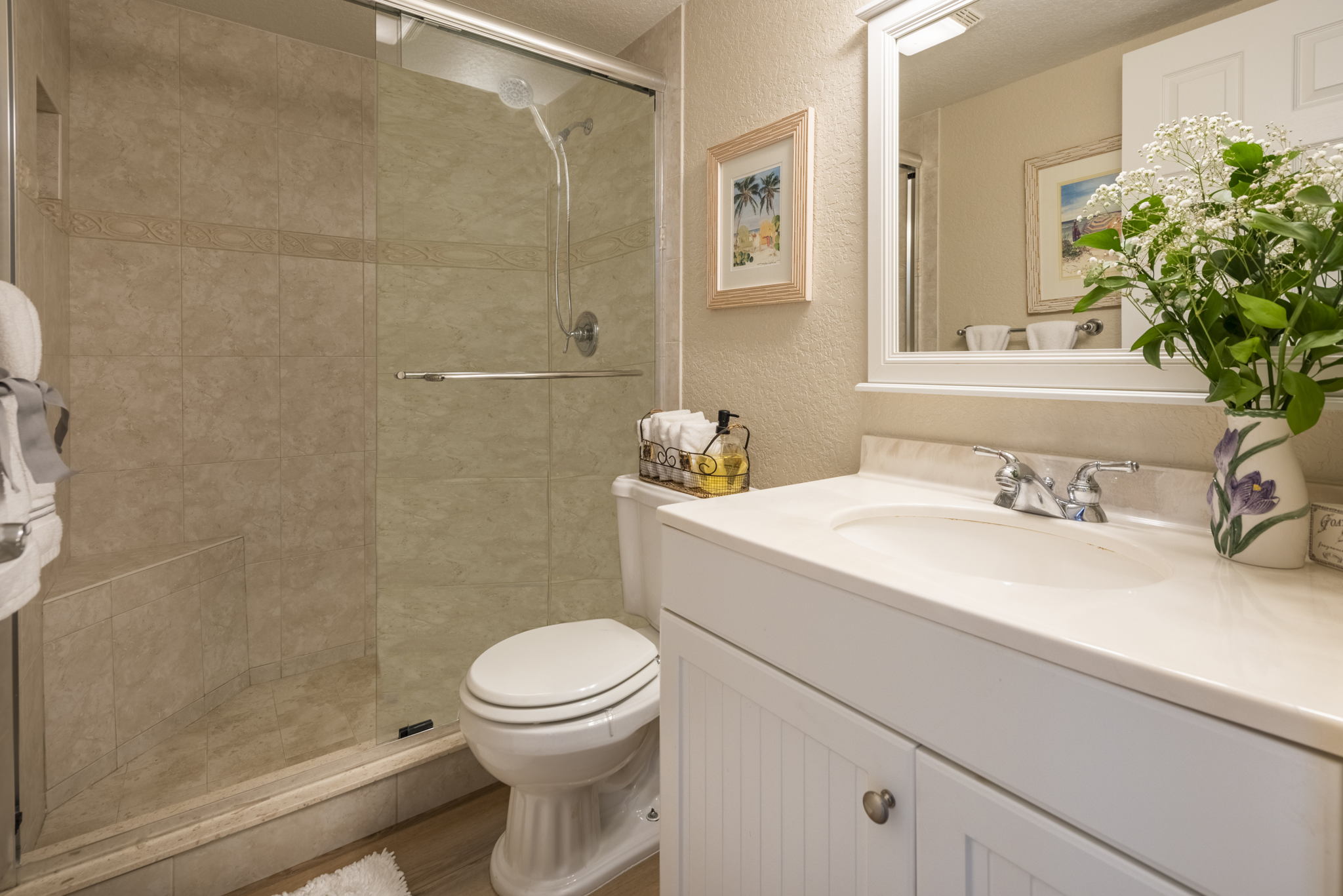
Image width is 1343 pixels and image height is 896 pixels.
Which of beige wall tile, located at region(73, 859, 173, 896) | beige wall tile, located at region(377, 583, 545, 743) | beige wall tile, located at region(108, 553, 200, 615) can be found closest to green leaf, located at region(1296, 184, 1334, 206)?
beige wall tile, located at region(377, 583, 545, 743)

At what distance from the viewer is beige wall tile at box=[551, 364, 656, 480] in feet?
6.40

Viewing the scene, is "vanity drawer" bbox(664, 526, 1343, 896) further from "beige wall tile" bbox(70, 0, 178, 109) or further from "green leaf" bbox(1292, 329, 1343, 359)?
"beige wall tile" bbox(70, 0, 178, 109)

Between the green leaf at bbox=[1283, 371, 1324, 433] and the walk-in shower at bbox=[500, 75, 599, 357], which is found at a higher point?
the walk-in shower at bbox=[500, 75, 599, 357]

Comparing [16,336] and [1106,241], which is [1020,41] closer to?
[1106,241]

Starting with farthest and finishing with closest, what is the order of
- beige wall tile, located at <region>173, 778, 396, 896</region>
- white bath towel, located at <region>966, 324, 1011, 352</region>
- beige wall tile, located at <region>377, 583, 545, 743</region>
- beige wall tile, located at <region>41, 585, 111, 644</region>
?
beige wall tile, located at <region>377, 583, 545, 743</region> < beige wall tile, located at <region>41, 585, 111, 644</region> < beige wall tile, located at <region>173, 778, 396, 896</region> < white bath towel, located at <region>966, 324, 1011, 352</region>

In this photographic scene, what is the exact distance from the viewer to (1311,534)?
2.56ft

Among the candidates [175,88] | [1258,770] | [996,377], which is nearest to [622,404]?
[996,377]

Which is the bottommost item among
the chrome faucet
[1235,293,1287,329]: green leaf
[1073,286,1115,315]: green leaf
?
the chrome faucet

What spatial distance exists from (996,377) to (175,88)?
2.55 meters

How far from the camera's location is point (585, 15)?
1858 millimetres

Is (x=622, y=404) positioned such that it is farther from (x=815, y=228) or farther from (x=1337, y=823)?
(x=1337, y=823)

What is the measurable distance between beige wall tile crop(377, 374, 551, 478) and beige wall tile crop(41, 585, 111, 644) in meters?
0.81

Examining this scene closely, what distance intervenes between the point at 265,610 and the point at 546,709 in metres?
1.57

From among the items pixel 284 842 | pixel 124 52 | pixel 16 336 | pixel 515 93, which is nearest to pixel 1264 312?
pixel 16 336
